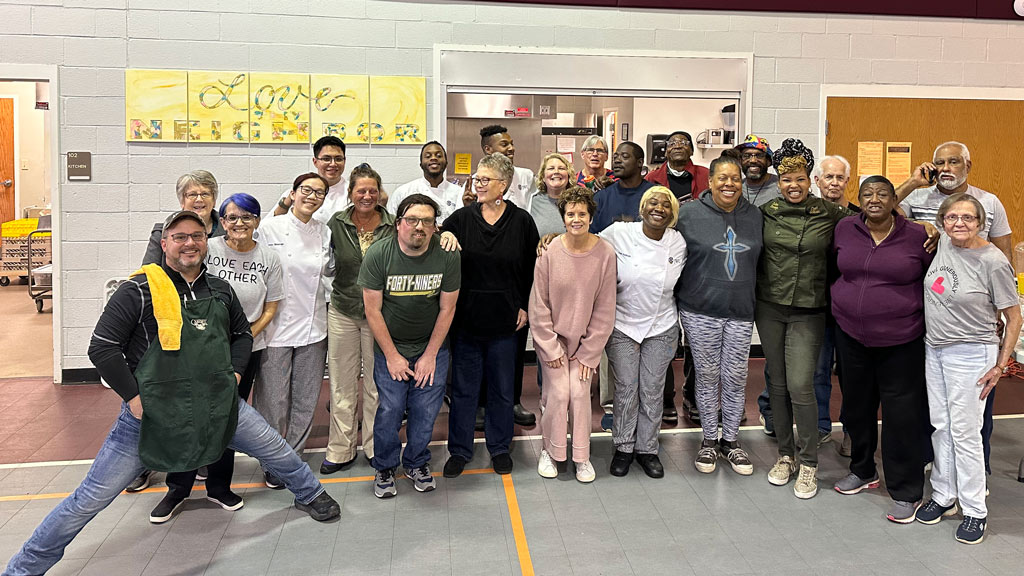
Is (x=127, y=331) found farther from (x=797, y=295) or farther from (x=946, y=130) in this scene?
(x=946, y=130)

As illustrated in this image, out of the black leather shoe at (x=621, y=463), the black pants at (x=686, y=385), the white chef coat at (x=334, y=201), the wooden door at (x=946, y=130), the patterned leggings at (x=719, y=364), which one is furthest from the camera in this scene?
the wooden door at (x=946, y=130)

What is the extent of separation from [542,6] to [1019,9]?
13.6 feet

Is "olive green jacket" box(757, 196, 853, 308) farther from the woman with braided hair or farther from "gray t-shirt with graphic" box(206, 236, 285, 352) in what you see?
"gray t-shirt with graphic" box(206, 236, 285, 352)

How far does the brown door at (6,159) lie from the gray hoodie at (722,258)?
474 inches

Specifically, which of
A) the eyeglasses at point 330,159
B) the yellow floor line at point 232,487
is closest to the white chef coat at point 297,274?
the eyeglasses at point 330,159

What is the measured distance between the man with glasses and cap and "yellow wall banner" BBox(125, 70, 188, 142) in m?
3.21

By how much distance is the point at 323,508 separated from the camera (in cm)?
349

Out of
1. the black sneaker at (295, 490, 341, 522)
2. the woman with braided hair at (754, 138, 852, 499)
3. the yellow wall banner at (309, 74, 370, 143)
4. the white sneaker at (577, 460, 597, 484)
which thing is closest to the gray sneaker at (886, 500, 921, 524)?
the woman with braided hair at (754, 138, 852, 499)

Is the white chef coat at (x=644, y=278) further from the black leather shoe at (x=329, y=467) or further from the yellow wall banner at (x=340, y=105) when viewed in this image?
the yellow wall banner at (x=340, y=105)

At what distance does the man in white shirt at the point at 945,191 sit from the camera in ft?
13.4

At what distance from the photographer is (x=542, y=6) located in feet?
20.3

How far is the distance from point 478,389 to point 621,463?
855mm

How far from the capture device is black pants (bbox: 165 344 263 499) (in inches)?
141

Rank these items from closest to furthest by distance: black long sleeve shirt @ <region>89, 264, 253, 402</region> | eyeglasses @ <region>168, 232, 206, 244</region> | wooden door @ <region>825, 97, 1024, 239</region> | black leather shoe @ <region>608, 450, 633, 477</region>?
1. black long sleeve shirt @ <region>89, 264, 253, 402</region>
2. eyeglasses @ <region>168, 232, 206, 244</region>
3. black leather shoe @ <region>608, 450, 633, 477</region>
4. wooden door @ <region>825, 97, 1024, 239</region>
